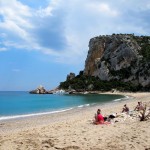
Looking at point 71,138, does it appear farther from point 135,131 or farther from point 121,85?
point 121,85

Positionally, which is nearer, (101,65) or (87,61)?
(101,65)

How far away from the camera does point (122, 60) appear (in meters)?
125

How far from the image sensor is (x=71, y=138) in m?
13.3

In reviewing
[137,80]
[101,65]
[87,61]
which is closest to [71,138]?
[137,80]

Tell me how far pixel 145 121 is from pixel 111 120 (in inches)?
91.3

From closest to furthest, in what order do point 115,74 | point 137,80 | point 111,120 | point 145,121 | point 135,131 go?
point 135,131 < point 145,121 < point 111,120 < point 137,80 < point 115,74

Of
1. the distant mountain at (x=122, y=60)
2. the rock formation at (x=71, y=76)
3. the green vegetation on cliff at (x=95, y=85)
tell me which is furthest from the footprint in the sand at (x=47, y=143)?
the rock formation at (x=71, y=76)

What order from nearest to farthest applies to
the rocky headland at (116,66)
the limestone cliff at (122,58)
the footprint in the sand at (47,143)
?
the footprint in the sand at (47,143) < the rocky headland at (116,66) < the limestone cliff at (122,58)

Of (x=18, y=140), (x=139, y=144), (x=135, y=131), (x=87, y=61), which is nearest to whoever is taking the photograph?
(x=139, y=144)

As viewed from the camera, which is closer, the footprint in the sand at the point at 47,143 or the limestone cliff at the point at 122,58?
the footprint in the sand at the point at 47,143

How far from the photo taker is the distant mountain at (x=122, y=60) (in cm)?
11822

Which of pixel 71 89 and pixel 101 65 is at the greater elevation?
pixel 101 65

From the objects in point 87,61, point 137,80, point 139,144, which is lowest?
point 139,144

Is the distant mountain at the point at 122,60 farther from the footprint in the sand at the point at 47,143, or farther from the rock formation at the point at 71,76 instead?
the footprint in the sand at the point at 47,143
